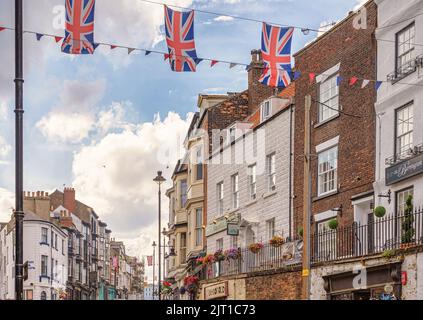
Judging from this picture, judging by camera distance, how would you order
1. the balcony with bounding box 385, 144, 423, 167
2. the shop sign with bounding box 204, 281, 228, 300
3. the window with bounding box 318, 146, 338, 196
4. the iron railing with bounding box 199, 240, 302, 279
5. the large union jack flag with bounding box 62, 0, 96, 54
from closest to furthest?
the large union jack flag with bounding box 62, 0, 96, 54 → the balcony with bounding box 385, 144, 423, 167 → the iron railing with bounding box 199, 240, 302, 279 → the window with bounding box 318, 146, 338, 196 → the shop sign with bounding box 204, 281, 228, 300

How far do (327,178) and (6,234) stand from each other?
60.4m

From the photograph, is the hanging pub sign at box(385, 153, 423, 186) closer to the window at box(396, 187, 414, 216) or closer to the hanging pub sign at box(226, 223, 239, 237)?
the window at box(396, 187, 414, 216)

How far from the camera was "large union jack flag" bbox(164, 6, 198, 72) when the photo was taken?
63.0 ft

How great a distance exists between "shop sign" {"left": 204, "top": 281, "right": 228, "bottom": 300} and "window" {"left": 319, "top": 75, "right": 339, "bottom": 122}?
712cm

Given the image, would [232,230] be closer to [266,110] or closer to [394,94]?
[266,110]

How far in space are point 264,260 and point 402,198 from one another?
24.2 ft

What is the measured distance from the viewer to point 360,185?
2517cm

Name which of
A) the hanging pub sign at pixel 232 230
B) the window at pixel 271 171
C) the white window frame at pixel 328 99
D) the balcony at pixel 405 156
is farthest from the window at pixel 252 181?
the balcony at pixel 405 156

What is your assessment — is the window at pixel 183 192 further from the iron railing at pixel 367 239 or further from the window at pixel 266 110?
the iron railing at pixel 367 239

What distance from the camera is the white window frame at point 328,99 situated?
27.1 m

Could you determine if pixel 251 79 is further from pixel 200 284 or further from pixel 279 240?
pixel 279 240

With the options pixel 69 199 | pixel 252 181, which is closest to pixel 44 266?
pixel 69 199

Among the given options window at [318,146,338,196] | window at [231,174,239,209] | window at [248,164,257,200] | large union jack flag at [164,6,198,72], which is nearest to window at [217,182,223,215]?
window at [231,174,239,209]

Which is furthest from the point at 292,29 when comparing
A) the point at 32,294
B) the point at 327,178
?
the point at 32,294
